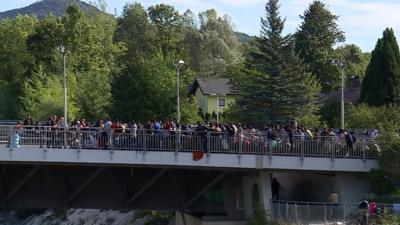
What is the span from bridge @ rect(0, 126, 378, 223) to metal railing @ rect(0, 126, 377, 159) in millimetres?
41

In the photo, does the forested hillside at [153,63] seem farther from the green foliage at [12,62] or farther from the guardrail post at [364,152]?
the guardrail post at [364,152]

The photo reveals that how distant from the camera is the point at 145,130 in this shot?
37688mm

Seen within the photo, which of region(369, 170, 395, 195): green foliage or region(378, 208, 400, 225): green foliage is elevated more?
region(369, 170, 395, 195): green foliage

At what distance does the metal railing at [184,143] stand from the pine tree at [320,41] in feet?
195

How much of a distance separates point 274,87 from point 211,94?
31168 millimetres

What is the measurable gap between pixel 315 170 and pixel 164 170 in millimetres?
6676

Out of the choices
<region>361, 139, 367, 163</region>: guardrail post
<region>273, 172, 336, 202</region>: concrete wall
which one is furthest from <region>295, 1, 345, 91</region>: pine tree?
<region>361, 139, 367, 163</region>: guardrail post

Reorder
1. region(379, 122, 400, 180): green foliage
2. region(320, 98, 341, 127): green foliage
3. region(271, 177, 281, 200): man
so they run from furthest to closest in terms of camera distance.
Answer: region(320, 98, 341, 127): green foliage < region(271, 177, 281, 200): man < region(379, 122, 400, 180): green foliage

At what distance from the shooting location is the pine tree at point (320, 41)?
10062 cm

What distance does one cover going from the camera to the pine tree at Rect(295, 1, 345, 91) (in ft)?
330

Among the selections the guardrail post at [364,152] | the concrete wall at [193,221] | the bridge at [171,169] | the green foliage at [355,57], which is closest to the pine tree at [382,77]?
the concrete wall at [193,221]

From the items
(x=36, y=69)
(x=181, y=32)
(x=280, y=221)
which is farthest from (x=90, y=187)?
(x=181, y=32)

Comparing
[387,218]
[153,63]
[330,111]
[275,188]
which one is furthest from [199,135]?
[153,63]

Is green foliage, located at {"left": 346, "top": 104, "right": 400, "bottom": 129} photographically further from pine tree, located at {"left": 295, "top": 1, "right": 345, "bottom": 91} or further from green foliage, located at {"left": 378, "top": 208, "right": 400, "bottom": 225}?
pine tree, located at {"left": 295, "top": 1, "right": 345, "bottom": 91}
